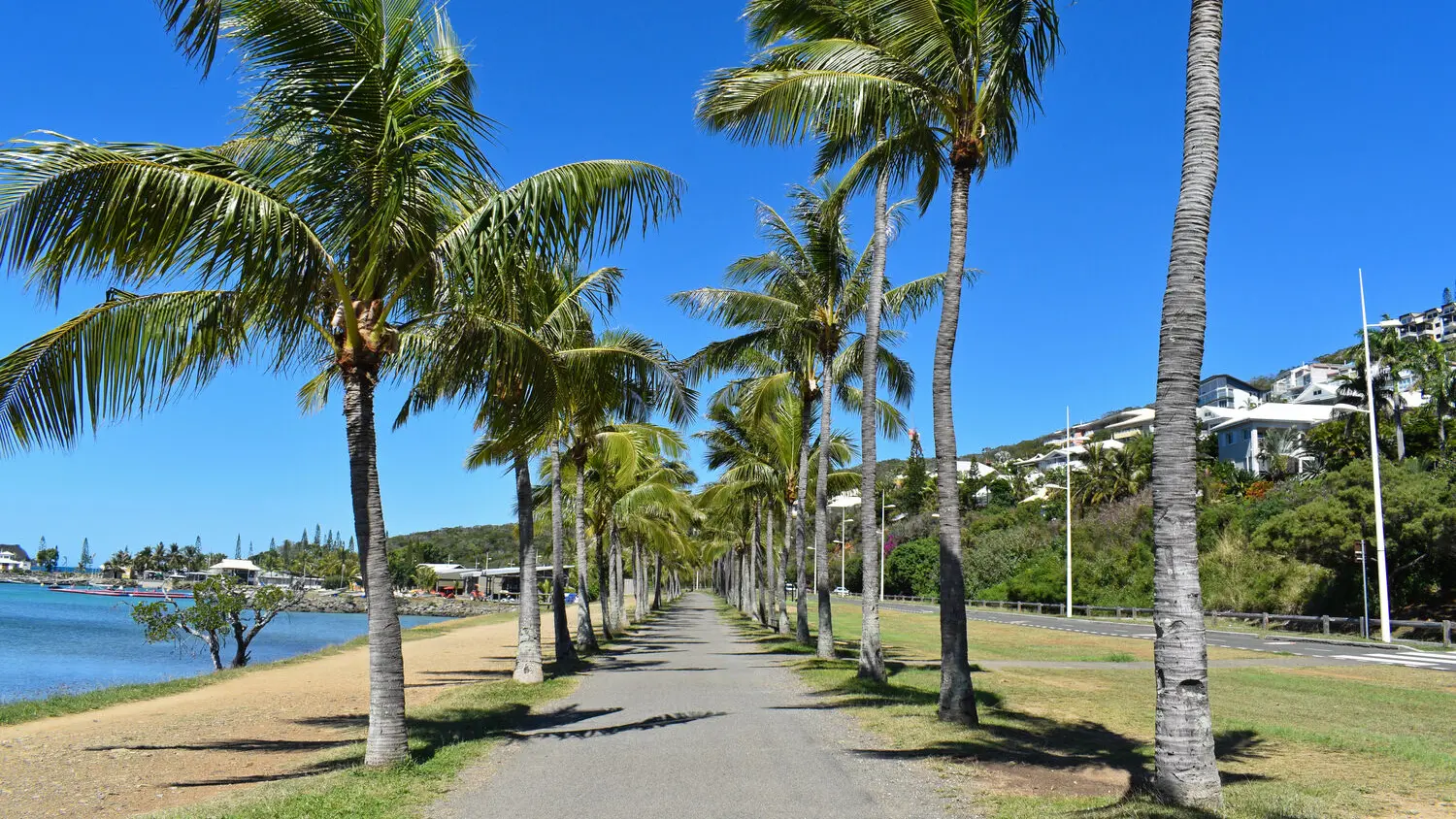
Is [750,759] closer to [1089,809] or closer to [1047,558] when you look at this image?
[1089,809]

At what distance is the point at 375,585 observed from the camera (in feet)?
29.3

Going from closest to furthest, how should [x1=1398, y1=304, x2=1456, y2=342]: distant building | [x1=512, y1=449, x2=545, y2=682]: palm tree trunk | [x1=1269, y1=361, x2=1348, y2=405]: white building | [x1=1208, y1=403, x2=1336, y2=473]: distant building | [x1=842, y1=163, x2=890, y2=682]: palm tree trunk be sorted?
[x1=842, y1=163, x2=890, y2=682]: palm tree trunk
[x1=512, y1=449, x2=545, y2=682]: palm tree trunk
[x1=1208, y1=403, x2=1336, y2=473]: distant building
[x1=1269, y1=361, x2=1348, y2=405]: white building
[x1=1398, y1=304, x2=1456, y2=342]: distant building

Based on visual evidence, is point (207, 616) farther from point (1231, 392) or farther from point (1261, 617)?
point (1231, 392)

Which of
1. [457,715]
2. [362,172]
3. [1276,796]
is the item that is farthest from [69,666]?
[1276,796]

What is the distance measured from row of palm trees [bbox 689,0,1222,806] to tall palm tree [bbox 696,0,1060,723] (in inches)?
0.7

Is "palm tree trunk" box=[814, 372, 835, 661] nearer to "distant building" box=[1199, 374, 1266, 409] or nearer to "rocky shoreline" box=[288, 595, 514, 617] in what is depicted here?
"rocky shoreline" box=[288, 595, 514, 617]

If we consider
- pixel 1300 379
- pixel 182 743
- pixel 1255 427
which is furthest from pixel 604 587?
pixel 1300 379

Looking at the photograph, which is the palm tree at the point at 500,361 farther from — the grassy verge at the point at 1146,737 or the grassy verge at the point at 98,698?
the grassy verge at the point at 98,698

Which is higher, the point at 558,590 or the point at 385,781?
the point at 558,590

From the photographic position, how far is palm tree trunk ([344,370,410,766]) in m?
8.86

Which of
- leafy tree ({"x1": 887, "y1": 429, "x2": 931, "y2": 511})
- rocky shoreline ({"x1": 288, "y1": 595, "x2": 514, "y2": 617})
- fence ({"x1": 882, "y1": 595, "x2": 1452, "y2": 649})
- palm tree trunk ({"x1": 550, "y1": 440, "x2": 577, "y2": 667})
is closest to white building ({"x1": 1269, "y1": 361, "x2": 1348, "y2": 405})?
leafy tree ({"x1": 887, "y1": 429, "x2": 931, "y2": 511})

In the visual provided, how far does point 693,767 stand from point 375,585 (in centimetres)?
320

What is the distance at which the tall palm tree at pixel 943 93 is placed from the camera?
11.2 m

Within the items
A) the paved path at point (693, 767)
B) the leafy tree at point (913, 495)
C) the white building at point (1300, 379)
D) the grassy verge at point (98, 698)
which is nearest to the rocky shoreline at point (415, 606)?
the leafy tree at point (913, 495)
